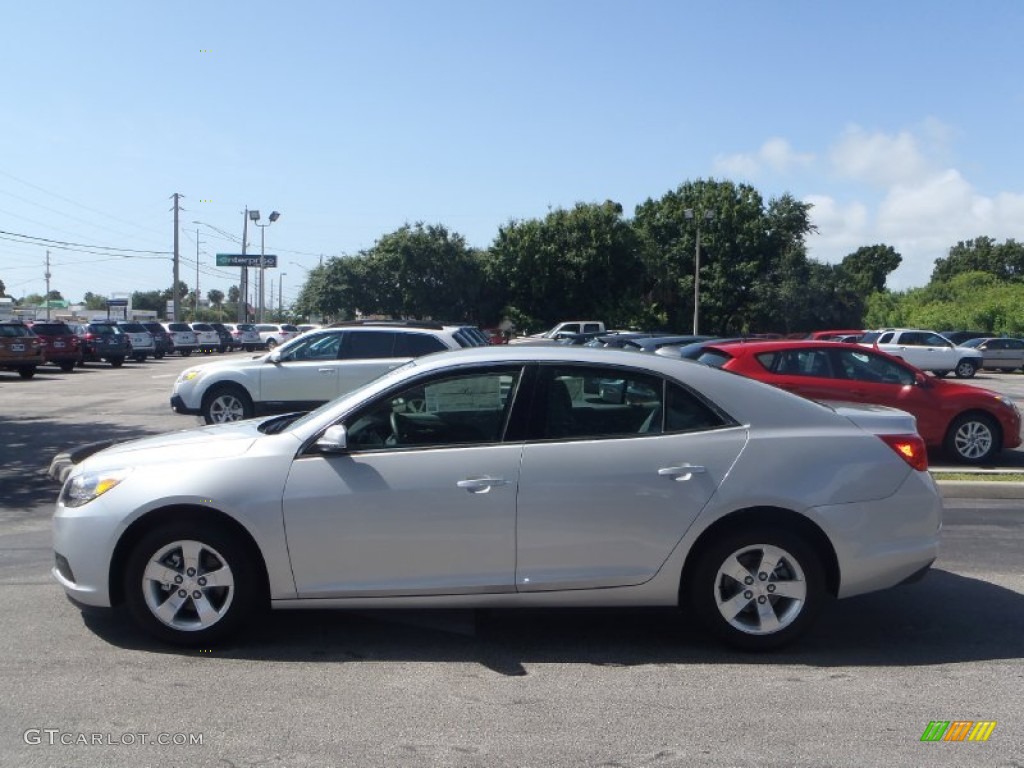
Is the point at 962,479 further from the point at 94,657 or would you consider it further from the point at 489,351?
the point at 94,657

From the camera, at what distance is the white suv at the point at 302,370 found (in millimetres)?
15250

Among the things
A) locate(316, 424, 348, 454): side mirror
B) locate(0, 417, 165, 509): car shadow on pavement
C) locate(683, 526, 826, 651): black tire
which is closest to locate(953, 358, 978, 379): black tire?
locate(0, 417, 165, 509): car shadow on pavement

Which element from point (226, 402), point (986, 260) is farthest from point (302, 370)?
point (986, 260)

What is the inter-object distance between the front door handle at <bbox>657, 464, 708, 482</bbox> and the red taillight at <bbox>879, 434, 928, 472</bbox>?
1141 mm

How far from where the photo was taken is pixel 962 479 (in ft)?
34.9

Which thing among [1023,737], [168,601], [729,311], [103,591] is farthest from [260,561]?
[729,311]

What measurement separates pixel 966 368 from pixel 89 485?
119ft

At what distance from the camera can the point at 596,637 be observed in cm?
583

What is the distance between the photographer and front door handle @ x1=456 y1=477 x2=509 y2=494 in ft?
17.5

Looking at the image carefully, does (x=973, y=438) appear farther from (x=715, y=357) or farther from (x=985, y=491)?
(x=715, y=357)

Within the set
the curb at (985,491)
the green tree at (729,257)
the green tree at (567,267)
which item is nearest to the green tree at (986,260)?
the green tree at (729,257)

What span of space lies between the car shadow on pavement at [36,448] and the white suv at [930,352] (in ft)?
91.3

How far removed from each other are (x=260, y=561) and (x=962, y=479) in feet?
26.4

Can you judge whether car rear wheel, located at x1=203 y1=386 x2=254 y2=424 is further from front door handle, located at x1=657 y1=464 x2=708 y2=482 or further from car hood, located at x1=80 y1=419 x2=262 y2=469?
front door handle, located at x1=657 y1=464 x2=708 y2=482
